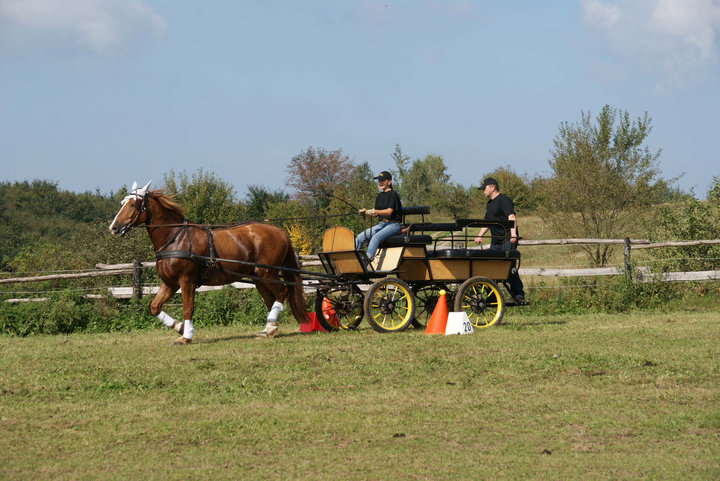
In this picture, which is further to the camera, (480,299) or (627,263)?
(627,263)

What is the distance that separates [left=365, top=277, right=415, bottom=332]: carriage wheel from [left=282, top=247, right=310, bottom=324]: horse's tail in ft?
4.16

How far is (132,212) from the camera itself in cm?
1184

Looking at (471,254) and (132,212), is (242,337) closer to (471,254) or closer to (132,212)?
(132,212)

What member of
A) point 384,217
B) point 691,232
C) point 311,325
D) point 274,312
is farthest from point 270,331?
point 691,232

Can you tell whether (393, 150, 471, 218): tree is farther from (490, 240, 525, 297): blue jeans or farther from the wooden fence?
(490, 240, 525, 297): blue jeans

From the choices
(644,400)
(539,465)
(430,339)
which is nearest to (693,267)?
(430,339)

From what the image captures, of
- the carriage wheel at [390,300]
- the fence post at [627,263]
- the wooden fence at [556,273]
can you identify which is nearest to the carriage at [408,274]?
the carriage wheel at [390,300]

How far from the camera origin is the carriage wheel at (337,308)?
12845 mm

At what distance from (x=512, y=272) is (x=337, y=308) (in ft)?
9.45

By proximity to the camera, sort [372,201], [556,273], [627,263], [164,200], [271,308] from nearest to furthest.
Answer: [164,200], [271,308], [627,263], [556,273], [372,201]

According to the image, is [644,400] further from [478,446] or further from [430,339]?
[430,339]

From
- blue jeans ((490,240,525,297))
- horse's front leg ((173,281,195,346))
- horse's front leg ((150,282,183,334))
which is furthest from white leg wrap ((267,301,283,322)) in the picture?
blue jeans ((490,240,525,297))

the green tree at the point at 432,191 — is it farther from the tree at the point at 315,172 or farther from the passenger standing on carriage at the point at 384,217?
the passenger standing on carriage at the point at 384,217

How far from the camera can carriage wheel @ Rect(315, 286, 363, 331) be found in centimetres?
1284
